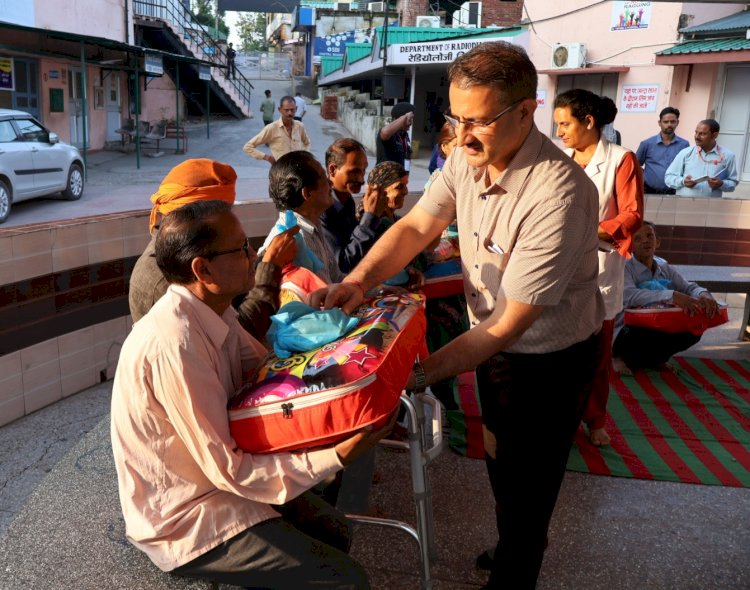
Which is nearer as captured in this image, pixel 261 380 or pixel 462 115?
pixel 261 380

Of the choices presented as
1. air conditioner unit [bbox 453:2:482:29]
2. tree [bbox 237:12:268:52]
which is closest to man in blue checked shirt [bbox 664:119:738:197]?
air conditioner unit [bbox 453:2:482:29]

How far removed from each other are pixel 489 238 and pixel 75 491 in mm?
2155

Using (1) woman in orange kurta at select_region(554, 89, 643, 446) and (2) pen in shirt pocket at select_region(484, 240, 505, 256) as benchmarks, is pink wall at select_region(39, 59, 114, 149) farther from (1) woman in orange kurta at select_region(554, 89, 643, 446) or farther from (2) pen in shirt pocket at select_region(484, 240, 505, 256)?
(2) pen in shirt pocket at select_region(484, 240, 505, 256)

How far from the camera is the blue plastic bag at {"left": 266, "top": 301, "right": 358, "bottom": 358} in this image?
1.80 m

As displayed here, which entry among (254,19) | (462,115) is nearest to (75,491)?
(462,115)

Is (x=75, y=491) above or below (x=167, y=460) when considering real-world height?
below

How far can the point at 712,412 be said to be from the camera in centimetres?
448

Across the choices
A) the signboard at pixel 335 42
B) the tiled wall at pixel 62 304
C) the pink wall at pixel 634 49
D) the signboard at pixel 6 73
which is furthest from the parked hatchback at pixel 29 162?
the signboard at pixel 335 42

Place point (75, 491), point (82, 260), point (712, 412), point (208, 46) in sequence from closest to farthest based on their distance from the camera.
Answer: point (75, 491), point (82, 260), point (712, 412), point (208, 46)

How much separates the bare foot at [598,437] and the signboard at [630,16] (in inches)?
516

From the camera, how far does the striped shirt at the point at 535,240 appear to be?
1920mm

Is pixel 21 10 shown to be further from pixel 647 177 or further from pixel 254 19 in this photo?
pixel 254 19

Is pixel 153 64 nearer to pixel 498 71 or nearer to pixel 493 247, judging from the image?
pixel 493 247

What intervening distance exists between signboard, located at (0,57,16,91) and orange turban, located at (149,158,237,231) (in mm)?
15451
